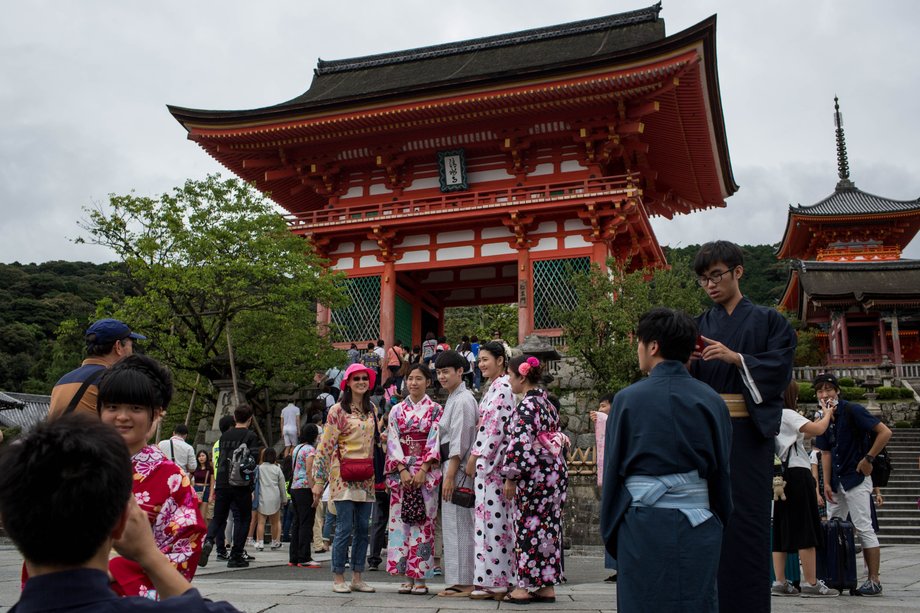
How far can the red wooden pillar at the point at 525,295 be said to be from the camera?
674 inches

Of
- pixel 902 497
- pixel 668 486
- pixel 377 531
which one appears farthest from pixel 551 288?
pixel 668 486

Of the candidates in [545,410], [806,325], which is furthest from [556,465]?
[806,325]

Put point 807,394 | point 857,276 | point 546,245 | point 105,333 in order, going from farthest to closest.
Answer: point 857,276 < point 807,394 < point 546,245 < point 105,333

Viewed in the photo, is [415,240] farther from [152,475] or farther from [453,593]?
[152,475]

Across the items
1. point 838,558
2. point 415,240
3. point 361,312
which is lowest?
point 838,558

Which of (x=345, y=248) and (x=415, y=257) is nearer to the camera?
(x=415, y=257)

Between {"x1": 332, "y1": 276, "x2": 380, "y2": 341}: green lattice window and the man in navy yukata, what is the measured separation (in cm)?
1561

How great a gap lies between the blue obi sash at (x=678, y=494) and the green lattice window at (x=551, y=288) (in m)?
14.1

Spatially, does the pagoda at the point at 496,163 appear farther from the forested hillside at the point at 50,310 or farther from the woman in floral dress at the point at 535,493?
the forested hillside at the point at 50,310

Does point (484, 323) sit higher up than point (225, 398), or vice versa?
point (484, 323)

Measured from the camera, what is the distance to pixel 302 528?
7.82 metres

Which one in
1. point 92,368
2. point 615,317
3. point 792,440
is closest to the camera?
point 92,368

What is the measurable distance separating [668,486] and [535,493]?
7.50 feet

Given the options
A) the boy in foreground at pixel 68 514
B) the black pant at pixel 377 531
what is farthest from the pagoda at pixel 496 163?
the boy in foreground at pixel 68 514
